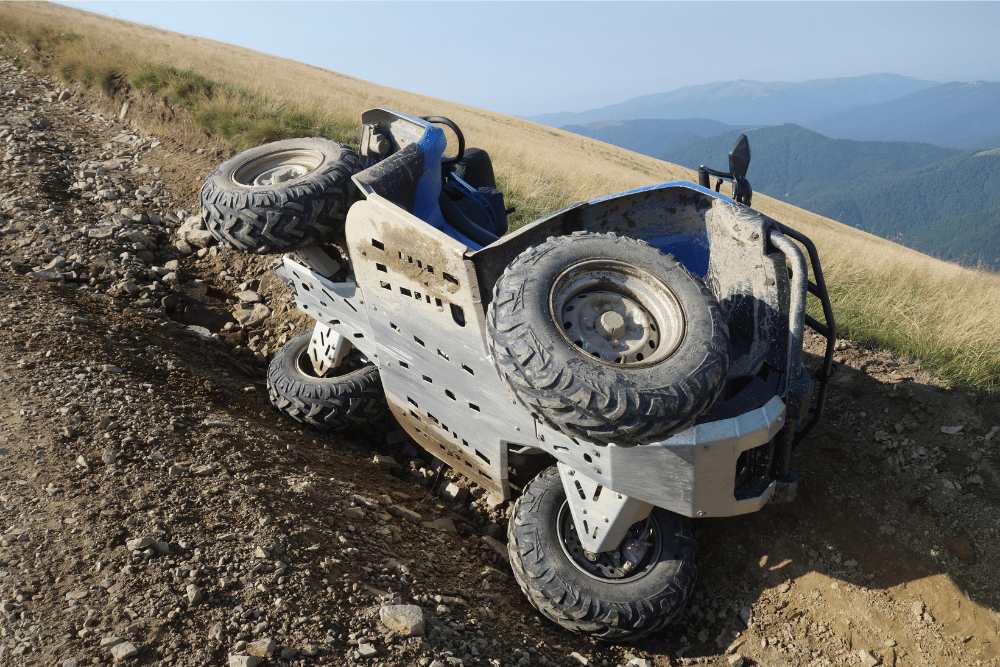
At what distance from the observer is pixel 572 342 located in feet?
7.81

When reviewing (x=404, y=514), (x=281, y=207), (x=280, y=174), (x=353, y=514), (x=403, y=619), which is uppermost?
(x=280, y=174)

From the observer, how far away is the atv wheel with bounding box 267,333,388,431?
170 inches

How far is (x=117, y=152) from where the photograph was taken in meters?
8.27

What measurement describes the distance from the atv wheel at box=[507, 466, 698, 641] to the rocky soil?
0.77 feet

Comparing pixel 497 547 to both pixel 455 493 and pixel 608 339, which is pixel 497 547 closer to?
pixel 455 493

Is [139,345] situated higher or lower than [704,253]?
lower

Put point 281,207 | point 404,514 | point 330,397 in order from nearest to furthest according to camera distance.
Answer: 1. point 281,207
2. point 404,514
3. point 330,397

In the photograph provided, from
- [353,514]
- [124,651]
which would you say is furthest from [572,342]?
[124,651]

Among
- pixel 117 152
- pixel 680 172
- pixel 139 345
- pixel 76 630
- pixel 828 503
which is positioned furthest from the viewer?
pixel 680 172

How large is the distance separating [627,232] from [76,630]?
3080 millimetres

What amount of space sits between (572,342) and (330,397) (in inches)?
98.1

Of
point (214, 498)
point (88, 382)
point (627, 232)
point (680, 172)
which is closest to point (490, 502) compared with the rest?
point (214, 498)

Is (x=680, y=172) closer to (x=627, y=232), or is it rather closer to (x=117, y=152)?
(x=117, y=152)

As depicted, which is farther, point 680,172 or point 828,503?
point 680,172
